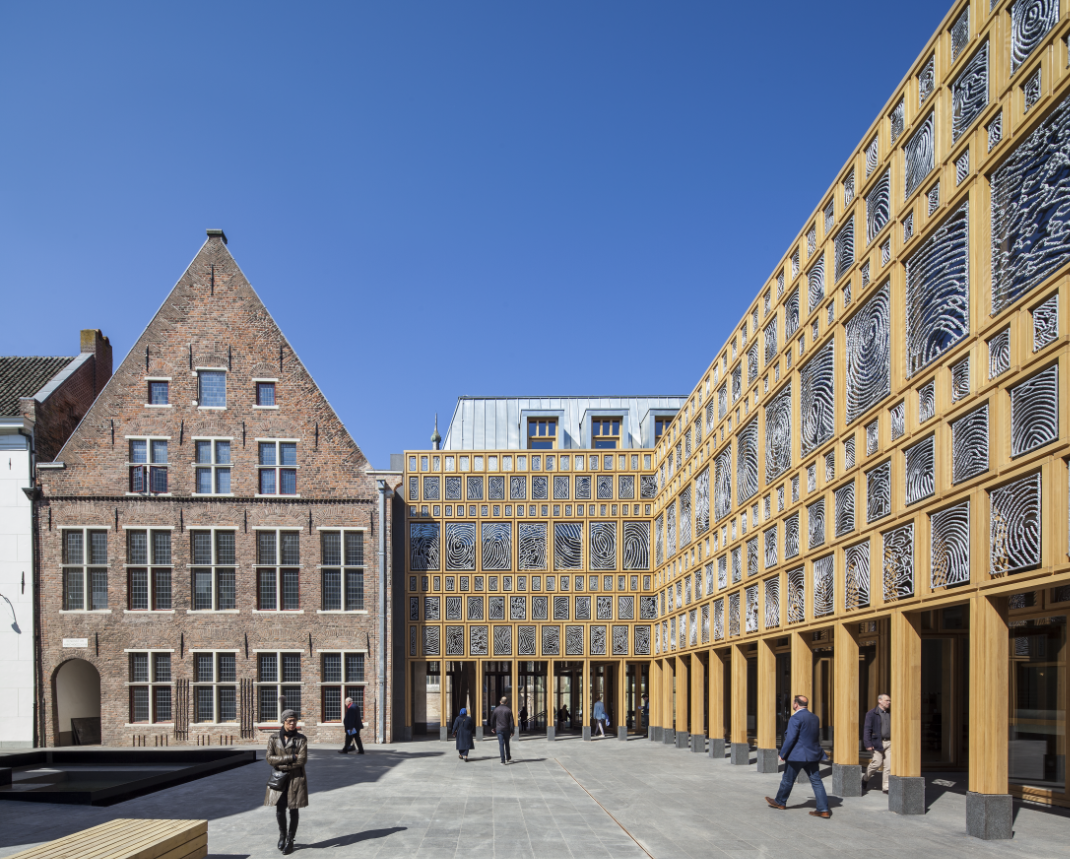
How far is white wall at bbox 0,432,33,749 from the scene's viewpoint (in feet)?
96.7

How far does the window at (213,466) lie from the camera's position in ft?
102

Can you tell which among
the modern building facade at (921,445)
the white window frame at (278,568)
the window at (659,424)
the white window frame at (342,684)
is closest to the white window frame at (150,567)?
the white window frame at (278,568)

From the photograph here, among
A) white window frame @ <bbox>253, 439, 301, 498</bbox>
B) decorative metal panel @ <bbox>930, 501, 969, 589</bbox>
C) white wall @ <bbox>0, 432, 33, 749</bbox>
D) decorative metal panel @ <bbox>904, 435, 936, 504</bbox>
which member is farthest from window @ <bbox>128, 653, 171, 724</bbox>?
decorative metal panel @ <bbox>930, 501, 969, 589</bbox>

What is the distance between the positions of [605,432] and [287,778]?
29.3 m

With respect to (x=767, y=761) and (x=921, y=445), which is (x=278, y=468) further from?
(x=921, y=445)

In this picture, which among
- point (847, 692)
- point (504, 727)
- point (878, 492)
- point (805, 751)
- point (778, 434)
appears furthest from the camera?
point (504, 727)

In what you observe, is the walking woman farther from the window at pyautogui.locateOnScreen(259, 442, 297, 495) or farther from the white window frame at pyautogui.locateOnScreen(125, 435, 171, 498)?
the white window frame at pyautogui.locateOnScreen(125, 435, 171, 498)

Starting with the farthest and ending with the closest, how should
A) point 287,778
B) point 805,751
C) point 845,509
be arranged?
point 845,509, point 805,751, point 287,778

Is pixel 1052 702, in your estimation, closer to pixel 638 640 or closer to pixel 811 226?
Result: pixel 811 226

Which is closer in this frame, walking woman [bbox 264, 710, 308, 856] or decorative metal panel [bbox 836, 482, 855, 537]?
walking woman [bbox 264, 710, 308, 856]

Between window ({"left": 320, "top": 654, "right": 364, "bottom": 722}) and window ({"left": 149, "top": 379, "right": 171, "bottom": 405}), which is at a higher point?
window ({"left": 149, "top": 379, "right": 171, "bottom": 405})

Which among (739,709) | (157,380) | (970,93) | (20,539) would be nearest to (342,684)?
Answer: (20,539)

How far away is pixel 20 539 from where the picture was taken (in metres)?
30.0

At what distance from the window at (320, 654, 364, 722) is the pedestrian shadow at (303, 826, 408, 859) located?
1855 centimetres
